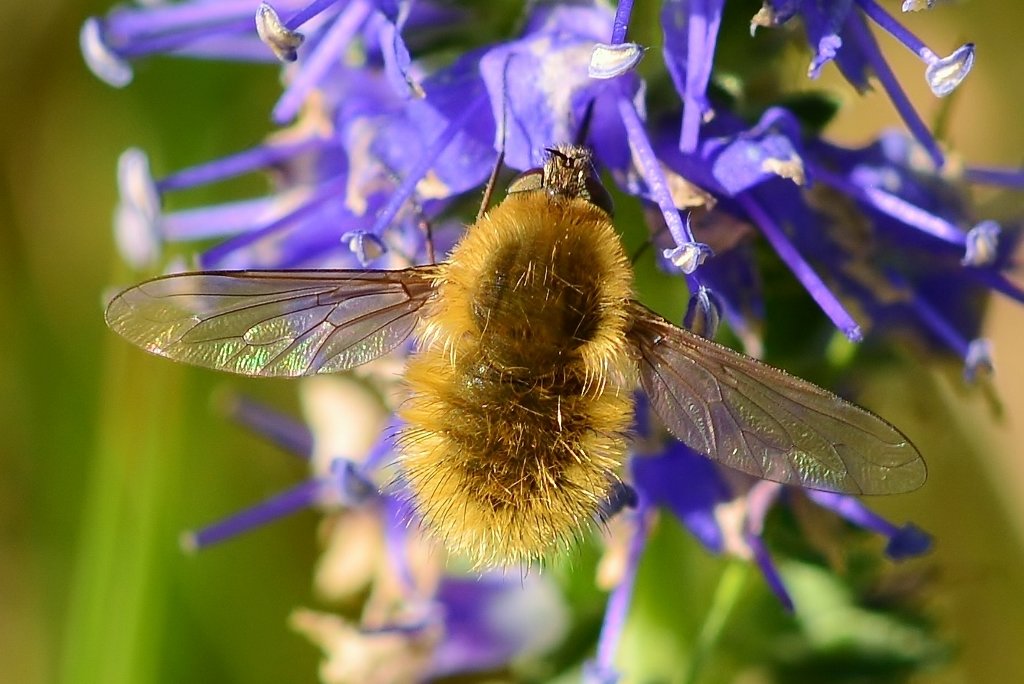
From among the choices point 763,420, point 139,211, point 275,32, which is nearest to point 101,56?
point 139,211

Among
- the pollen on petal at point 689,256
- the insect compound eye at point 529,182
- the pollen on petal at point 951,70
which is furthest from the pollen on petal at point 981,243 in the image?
the insect compound eye at point 529,182

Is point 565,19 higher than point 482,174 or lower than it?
higher

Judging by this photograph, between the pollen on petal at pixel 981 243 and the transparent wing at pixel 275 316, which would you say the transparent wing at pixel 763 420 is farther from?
the pollen on petal at pixel 981 243

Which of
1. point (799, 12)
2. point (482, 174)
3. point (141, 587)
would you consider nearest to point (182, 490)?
point (141, 587)

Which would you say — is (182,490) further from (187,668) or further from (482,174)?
(482,174)

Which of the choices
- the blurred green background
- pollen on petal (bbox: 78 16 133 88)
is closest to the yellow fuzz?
pollen on petal (bbox: 78 16 133 88)
